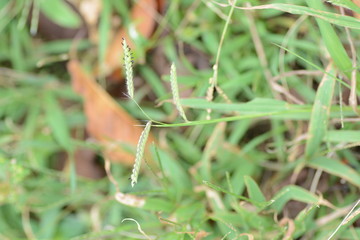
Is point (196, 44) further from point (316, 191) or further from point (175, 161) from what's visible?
point (316, 191)

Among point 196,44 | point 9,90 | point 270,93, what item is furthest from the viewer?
point 9,90

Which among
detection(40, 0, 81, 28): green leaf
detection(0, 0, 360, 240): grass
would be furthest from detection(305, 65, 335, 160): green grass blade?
detection(40, 0, 81, 28): green leaf

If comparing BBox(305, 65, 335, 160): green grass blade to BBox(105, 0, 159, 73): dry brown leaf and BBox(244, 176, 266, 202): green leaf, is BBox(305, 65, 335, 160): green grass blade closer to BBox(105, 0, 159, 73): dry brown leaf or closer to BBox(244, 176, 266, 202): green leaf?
BBox(244, 176, 266, 202): green leaf

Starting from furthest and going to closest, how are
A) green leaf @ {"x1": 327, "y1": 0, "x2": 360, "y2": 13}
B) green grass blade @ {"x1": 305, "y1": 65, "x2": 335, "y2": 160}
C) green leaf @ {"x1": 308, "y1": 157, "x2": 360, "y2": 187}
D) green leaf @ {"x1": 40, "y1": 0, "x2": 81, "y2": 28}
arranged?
green leaf @ {"x1": 40, "y1": 0, "x2": 81, "y2": 28}
green leaf @ {"x1": 308, "y1": 157, "x2": 360, "y2": 187}
green grass blade @ {"x1": 305, "y1": 65, "x2": 335, "y2": 160}
green leaf @ {"x1": 327, "y1": 0, "x2": 360, "y2": 13}

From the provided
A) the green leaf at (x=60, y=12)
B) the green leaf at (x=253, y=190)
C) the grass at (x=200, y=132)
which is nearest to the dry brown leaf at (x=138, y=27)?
the grass at (x=200, y=132)

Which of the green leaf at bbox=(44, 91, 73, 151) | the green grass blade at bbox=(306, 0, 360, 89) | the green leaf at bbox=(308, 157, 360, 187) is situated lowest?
the green leaf at bbox=(44, 91, 73, 151)

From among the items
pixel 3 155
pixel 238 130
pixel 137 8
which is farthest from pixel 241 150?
pixel 3 155
